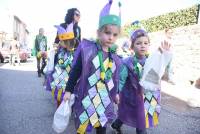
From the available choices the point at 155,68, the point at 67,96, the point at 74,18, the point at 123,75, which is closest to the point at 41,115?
the point at 74,18

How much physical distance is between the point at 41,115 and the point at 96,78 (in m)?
2.79

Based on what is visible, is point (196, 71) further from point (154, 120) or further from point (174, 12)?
point (154, 120)

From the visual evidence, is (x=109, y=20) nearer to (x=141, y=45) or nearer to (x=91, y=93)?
(x=91, y=93)

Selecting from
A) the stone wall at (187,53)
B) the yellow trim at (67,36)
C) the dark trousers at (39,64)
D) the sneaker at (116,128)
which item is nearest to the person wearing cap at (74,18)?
the yellow trim at (67,36)

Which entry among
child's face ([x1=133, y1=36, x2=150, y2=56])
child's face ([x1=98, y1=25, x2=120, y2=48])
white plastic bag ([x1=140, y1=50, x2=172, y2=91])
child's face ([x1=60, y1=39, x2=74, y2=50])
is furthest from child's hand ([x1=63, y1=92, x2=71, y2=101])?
child's face ([x1=60, y1=39, x2=74, y2=50])

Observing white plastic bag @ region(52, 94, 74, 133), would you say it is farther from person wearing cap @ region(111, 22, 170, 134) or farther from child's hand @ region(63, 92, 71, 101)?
person wearing cap @ region(111, 22, 170, 134)

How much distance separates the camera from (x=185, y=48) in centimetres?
1395

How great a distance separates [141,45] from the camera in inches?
155

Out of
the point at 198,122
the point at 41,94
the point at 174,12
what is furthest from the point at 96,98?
the point at 174,12

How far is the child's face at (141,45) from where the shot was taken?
393cm

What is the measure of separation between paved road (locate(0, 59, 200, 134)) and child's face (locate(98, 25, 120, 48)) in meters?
1.95

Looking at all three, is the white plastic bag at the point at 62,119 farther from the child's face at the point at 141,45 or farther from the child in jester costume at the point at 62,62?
the child in jester costume at the point at 62,62

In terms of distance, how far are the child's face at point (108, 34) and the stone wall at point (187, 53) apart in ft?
30.7

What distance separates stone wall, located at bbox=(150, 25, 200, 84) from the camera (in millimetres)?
12484
